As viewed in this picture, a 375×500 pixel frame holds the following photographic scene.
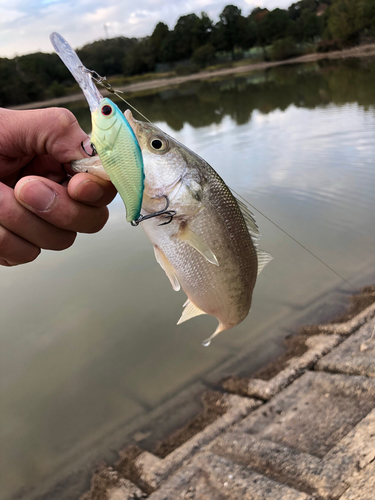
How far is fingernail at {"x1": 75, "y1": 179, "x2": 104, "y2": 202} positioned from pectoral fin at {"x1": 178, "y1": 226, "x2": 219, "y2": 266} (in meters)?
0.50

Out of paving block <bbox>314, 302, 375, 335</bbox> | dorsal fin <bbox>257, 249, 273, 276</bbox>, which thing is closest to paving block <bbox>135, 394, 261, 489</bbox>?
paving block <bbox>314, 302, 375, 335</bbox>

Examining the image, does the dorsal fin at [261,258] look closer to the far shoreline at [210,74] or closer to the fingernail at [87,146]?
the fingernail at [87,146]

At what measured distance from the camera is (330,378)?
3.46 metres

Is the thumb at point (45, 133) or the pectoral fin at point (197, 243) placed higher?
the thumb at point (45, 133)

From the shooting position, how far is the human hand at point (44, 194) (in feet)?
6.50

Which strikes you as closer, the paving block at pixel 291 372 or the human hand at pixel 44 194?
the human hand at pixel 44 194

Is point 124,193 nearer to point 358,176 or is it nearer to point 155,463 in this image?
point 155,463

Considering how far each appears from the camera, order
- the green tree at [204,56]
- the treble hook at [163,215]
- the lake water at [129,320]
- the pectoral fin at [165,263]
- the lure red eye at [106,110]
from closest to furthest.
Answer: the lure red eye at [106,110], the treble hook at [163,215], the pectoral fin at [165,263], the lake water at [129,320], the green tree at [204,56]

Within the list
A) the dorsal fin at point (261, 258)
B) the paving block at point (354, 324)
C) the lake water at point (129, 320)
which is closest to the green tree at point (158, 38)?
the lake water at point (129, 320)

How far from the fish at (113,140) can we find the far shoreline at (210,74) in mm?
54545

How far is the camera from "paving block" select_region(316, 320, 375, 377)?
11.2 ft

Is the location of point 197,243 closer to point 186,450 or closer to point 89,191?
point 89,191

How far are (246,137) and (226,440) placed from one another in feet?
41.5

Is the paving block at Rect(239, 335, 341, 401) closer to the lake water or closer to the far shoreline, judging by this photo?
the lake water
